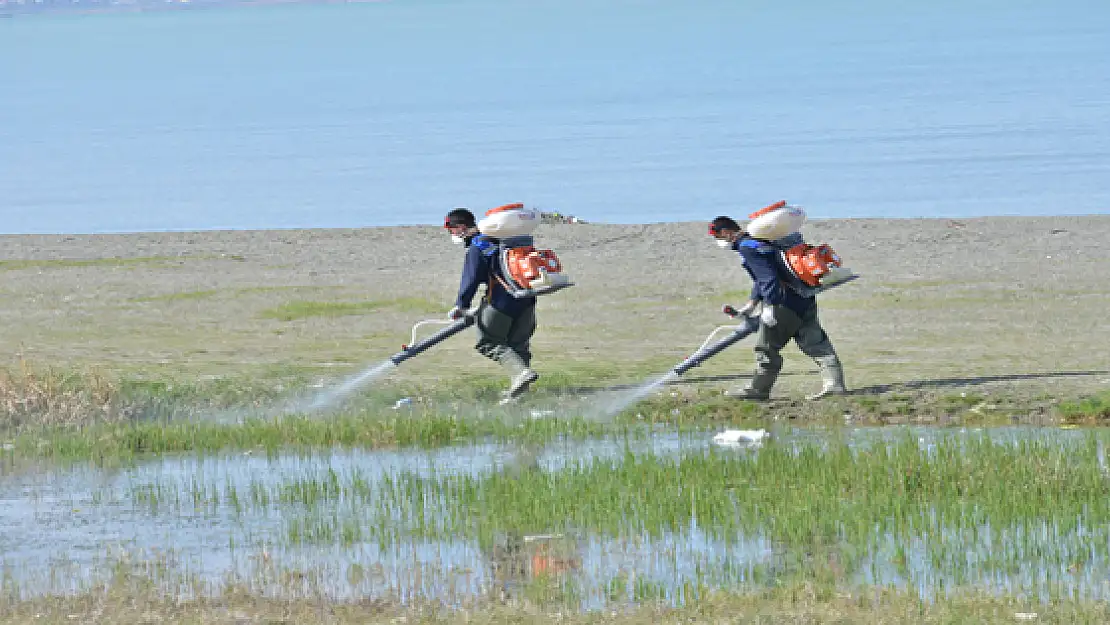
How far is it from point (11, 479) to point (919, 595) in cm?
750

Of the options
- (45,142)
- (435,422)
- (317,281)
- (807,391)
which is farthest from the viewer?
(45,142)

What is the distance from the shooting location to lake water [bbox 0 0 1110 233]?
42.8 m

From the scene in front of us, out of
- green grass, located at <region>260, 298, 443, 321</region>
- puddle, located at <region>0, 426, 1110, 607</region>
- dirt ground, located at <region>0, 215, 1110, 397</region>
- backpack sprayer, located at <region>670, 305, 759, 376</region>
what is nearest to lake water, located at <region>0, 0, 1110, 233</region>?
dirt ground, located at <region>0, 215, 1110, 397</region>

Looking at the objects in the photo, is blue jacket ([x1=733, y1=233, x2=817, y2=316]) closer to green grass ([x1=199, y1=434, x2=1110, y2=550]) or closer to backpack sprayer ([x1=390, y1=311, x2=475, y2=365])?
green grass ([x1=199, y1=434, x2=1110, y2=550])

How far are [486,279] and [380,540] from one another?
4849mm

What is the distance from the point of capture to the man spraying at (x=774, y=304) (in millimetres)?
15727

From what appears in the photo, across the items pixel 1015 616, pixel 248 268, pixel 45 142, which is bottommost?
pixel 1015 616

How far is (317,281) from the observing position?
90.4 feet

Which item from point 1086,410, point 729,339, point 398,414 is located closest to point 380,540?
point 398,414

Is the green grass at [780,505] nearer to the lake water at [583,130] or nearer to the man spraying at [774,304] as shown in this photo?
the man spraying at [774,304]

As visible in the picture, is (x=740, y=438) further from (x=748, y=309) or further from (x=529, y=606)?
(x=529, y=606)

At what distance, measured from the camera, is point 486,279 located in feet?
54.6

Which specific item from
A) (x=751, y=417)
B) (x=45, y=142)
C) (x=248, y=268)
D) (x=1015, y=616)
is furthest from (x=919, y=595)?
(x=45, y=142)

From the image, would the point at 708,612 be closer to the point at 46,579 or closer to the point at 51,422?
the point at 46,579
